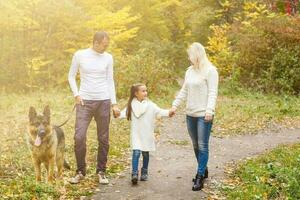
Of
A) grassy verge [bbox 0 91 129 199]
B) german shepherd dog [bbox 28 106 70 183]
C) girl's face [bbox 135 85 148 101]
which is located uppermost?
girl's face [bbox 135 85 148 101]

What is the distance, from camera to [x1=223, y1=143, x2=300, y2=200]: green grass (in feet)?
26.1

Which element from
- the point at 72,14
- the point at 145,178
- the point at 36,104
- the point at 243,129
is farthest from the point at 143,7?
the point at 145,178

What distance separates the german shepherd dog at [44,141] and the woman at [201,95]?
2.00 m

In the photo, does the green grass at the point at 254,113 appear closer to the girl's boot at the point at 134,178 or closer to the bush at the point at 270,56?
the bush at the point at 270,56

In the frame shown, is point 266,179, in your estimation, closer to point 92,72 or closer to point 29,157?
point 92,72

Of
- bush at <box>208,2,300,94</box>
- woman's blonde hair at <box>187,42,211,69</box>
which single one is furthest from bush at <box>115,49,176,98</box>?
woman's blonde hair at <box>187,42,211,69</box>

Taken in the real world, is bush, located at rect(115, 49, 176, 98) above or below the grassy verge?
above

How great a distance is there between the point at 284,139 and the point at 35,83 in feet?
46.6

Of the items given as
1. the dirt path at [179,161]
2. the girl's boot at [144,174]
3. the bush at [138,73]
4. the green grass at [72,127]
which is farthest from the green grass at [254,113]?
the girl's boot at [144,174]

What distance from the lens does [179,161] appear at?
10680mm

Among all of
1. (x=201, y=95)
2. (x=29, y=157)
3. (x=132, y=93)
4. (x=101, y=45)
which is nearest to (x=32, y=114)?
(x=101, y=45)

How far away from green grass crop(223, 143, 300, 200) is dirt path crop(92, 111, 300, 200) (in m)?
0.42

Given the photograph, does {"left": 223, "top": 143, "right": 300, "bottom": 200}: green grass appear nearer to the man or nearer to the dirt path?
the dirt path

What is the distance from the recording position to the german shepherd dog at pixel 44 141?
24.7 ft
